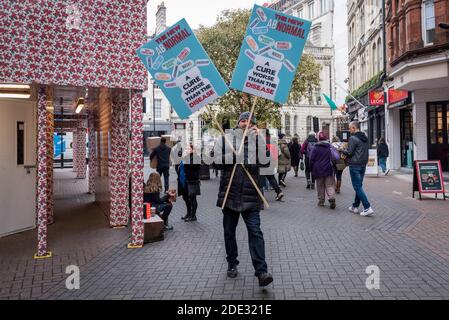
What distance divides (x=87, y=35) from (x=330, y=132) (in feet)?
179

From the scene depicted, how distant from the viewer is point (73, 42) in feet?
20.9

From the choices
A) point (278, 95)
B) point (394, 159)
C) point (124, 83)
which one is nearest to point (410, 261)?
point (278, 95)

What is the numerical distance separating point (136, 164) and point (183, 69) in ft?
6.36

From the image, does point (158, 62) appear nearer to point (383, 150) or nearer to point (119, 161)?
point (119, 161)

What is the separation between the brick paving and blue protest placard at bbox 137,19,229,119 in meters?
2.19

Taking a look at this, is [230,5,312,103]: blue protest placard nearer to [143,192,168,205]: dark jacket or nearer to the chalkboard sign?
[143,192,168,205]: dark jacket

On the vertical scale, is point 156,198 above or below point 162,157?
below

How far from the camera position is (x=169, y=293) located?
4711 mm

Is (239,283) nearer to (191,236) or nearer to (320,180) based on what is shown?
(191,236)

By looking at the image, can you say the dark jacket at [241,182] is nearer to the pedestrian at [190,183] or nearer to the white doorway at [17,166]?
the pedestrian at [190,183]

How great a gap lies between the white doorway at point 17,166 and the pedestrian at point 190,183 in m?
3.02

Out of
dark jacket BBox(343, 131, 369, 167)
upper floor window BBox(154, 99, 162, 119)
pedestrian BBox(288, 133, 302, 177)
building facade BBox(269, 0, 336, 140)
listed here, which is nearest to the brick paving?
dark jacket BBox(343, 131, 369, 167)

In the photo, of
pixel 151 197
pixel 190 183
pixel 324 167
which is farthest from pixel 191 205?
pixel 324 167

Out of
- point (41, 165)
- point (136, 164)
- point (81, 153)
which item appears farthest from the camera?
point (81, 153)
